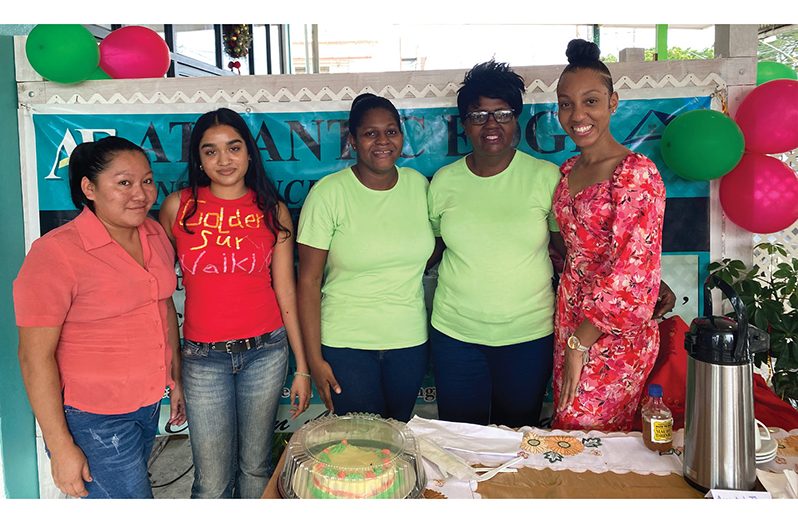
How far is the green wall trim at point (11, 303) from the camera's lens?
8.55ft

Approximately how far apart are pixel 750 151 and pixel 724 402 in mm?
1613

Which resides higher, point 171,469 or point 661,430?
point 661,430

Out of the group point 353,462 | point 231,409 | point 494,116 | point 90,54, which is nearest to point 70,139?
point 90,54

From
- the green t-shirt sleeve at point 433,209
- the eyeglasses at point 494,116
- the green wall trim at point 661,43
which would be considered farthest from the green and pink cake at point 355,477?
the green wall trim at point 661,43

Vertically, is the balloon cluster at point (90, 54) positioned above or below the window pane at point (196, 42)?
below

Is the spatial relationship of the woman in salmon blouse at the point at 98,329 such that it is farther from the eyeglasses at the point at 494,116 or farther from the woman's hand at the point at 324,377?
the eyeglasses at the point at 494,116

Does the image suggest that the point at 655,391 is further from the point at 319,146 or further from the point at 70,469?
the point at 319,146

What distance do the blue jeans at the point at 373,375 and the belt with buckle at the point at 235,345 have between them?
27 cm

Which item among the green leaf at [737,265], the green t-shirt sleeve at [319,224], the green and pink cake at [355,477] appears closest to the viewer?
the green and pink cake at [355,477]

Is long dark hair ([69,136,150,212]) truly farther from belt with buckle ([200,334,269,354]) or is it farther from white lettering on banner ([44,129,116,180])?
white lettering on banner ([44,129,116,180])

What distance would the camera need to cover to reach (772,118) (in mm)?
2291

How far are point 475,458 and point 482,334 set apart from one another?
27.2 inches
